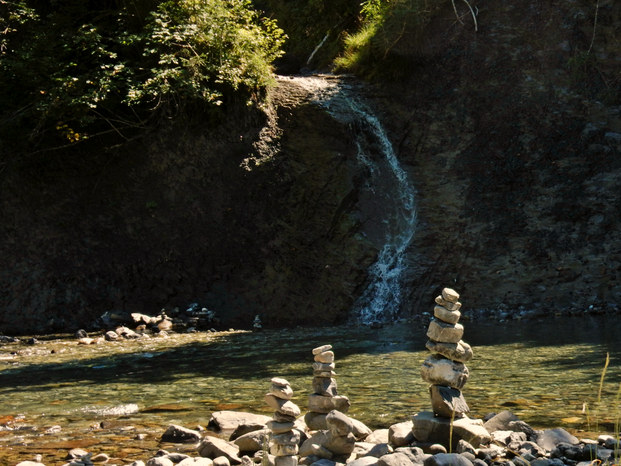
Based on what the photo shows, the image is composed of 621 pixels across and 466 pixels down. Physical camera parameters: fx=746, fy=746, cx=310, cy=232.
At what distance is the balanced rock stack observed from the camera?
5223 mm

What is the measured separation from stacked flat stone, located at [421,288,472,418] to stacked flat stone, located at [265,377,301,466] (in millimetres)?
1155

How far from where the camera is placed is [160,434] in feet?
20.1

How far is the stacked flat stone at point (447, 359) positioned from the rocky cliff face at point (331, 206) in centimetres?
974

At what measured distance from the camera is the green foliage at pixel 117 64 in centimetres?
1573

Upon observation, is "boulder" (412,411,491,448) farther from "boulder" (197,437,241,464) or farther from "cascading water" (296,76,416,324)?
"cascading water" (296,76,416,324)

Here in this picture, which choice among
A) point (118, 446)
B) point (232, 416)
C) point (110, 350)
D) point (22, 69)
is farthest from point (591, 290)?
point (22, 69)

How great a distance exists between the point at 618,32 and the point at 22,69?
14.0 metres

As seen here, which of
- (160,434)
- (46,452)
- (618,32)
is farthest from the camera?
(618,32)

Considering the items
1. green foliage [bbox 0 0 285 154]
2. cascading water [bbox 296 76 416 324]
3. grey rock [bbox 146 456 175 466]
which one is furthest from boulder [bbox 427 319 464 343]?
green foliage [bbox 0 0 285 154]

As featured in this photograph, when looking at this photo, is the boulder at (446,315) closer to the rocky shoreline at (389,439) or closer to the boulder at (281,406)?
the rocky shoreline at (389,439)

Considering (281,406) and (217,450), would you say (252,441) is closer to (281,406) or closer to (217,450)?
(217,450)

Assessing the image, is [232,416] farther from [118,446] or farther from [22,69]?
[22,69]

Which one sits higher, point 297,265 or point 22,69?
point 22,69

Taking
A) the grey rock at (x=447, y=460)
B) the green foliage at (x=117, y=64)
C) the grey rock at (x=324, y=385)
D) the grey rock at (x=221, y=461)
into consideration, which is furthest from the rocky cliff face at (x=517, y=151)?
the grey rock at (x=447, y=460)
